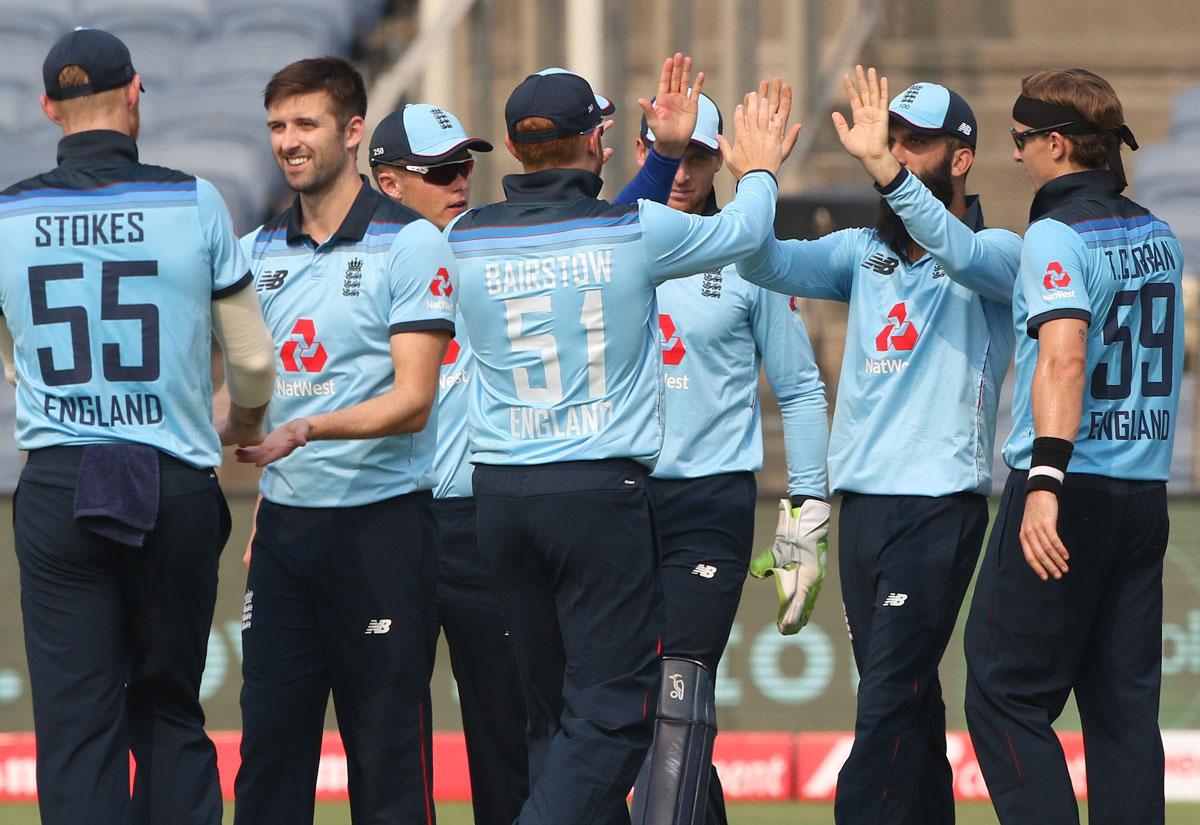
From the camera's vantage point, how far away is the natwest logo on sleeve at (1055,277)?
464 cm

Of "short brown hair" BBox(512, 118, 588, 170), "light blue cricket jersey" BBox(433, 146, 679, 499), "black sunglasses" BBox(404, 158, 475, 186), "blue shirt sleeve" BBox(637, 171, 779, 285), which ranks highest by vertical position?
"short brown hair" BBox(512, 118, 588, 170)

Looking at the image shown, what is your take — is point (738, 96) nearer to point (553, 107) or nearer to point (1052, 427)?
point (553, 107)

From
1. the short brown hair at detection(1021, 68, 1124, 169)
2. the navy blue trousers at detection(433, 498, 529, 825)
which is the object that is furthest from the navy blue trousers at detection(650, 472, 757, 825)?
the short brown hair at detection(1021, 68, 1124, 169)

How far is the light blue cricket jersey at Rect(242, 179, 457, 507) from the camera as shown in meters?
4.78

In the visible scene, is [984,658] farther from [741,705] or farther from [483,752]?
[741,705]

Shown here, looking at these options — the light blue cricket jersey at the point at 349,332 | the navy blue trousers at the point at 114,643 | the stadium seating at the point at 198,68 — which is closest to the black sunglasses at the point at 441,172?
the light blue cricket jersey at the point at 349,332

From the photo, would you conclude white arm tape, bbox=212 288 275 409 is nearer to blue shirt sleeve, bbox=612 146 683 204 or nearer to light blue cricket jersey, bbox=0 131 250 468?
light blue cricket jersey, bbox=0 131 250 468

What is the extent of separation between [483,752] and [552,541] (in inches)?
48.5

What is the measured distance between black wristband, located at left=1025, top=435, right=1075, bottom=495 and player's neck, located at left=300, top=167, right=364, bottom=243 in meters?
1.85

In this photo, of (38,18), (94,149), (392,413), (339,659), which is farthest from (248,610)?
(38,18)

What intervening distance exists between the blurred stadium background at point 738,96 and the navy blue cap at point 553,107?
10.5ft

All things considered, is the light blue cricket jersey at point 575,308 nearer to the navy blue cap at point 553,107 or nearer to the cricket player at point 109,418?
the navy blue cap at point 553,107

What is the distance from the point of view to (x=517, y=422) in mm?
4676

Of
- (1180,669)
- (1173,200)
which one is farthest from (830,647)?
(1173,200)
